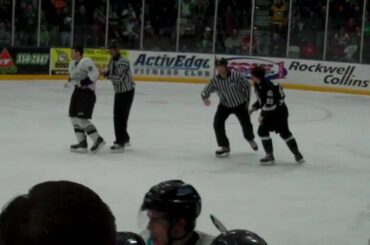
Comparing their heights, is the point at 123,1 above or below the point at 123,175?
above

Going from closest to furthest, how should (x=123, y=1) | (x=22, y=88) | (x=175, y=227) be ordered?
(x=175, y=227)
(x=22, y=88)
(x=123, y=1)

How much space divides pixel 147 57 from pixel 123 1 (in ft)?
7.47

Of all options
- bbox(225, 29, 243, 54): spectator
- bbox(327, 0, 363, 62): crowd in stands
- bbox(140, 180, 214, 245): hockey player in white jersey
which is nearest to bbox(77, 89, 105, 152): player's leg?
bbox(140, 180, 214, 245): hockey player in white jersey

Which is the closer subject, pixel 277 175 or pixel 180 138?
pixel 277 175

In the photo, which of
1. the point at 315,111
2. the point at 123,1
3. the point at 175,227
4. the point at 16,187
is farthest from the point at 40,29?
the point at 175,227

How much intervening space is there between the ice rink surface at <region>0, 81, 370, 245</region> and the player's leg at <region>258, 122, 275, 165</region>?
130 mm

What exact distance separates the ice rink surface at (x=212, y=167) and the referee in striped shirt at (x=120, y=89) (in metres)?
0.19

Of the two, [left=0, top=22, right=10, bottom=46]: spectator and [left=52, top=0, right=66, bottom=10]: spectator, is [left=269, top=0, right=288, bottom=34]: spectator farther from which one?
[left=0, top=22, right=10, bottom=46]: spectator

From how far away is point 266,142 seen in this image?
8172mm

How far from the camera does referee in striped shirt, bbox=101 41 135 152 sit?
8.73 metres

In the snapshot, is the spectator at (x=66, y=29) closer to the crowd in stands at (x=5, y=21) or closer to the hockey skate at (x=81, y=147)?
the crowd in stands at (x=5, y=21)

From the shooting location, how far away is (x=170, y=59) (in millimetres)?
18656

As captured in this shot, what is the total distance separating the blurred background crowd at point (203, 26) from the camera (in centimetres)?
1836

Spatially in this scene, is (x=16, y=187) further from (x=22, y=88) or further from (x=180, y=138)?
(x=22, y=88)
